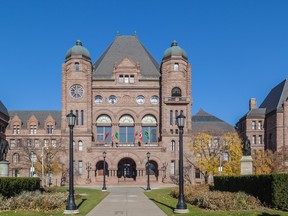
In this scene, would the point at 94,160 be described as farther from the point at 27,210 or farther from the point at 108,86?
the point at 27,210

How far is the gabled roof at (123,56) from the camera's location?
82.9 meters

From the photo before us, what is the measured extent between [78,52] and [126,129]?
16.3 meters

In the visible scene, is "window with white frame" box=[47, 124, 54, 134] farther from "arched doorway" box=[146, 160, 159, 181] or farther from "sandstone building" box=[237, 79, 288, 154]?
"sandstone building" box=[237, 79, 288, 154]

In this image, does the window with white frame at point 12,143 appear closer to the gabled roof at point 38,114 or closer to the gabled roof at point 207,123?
the gabled roof at point 38,114

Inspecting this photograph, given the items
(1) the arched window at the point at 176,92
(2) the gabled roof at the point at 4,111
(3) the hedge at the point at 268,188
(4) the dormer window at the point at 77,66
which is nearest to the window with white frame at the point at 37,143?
(2) the gabled roof at the point at 4,111

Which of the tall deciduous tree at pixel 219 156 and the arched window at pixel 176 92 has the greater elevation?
the arched window at pixel 176 92

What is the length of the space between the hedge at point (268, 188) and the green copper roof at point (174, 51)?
165 ft

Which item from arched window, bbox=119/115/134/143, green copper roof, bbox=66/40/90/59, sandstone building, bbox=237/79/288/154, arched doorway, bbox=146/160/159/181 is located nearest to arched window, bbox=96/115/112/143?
arched window, bbox=119/115/134/143

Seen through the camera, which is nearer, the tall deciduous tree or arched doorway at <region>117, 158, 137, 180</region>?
the tall deciduous tree

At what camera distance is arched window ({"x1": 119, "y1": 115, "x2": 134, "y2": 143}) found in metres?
81.7

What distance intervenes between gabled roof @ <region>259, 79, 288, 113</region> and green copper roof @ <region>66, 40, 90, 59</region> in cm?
3577

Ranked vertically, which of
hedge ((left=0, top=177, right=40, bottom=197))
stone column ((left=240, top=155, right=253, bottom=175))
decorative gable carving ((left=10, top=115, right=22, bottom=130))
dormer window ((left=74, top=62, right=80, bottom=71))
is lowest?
hedge ((left=0, top=177, right=40, bottom=197))

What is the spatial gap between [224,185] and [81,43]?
176 ft

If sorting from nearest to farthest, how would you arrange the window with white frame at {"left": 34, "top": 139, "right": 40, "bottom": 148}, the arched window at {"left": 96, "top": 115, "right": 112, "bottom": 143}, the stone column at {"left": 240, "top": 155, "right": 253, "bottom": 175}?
1. the stone column at {"left": 240, "top": 155, "right": 253, "bottom": 175}
2. the arched window at {"left": 96, "top": 115, "right": 112, "bottom": 143}
3. the window with white frame at {"left": 34, "top": 139, "right": 40, "bottom": 148}
